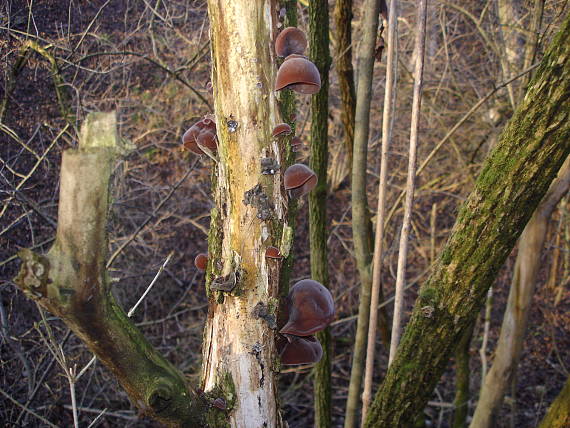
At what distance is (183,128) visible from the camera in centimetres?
546

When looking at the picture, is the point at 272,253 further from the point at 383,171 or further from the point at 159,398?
the point at 383,171

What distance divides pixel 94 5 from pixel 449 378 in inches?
205

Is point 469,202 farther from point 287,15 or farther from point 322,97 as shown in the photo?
point 322,97

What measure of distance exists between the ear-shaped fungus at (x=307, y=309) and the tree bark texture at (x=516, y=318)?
1.96 m

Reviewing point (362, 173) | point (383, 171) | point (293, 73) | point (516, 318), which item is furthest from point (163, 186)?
point (293, 73)

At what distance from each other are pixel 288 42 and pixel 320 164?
1.27 meters

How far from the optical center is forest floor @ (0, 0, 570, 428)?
12.0 ft

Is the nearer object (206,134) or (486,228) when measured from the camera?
(206,134)

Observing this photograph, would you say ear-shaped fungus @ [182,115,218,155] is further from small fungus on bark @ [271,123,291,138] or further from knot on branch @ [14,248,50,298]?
knot on branch @ [14,248,50,298]

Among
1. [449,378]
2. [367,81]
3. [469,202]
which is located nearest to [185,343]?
[449,378]

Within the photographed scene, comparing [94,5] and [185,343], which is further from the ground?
[94,5]

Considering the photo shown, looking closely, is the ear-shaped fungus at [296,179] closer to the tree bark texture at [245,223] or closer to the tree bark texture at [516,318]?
the tree bark texture at [245,223]

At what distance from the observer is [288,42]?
4.44ft

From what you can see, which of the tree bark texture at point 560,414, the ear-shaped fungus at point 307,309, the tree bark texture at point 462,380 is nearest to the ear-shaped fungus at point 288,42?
the ear-shaped fungus at point 307,309
